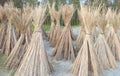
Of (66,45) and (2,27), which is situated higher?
(2,27)

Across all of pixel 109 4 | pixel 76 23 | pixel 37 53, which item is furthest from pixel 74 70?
pixel 109 4

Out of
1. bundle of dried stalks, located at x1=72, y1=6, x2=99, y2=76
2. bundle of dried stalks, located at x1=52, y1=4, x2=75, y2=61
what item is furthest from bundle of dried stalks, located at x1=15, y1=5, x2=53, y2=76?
bundle of dried stalks, located at x1=52, y1=4, x2=75, y2=61

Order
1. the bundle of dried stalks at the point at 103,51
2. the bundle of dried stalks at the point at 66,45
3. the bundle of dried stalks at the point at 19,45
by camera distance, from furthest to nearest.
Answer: the bundle of dried stalks at the point at 66,45 → the bundle of dried stalks at the point at 103,51 → the bundle of dried stalks at the point at 19,45

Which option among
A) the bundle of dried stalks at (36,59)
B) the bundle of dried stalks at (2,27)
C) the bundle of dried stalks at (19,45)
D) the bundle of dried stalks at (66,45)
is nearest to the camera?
the bundle of dried stalks at (36,59)

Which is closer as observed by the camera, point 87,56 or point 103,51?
point 87,56

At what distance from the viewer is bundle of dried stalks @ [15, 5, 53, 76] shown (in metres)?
3.57

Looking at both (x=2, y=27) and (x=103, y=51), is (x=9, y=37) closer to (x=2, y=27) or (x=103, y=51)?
(x=2, y=27)

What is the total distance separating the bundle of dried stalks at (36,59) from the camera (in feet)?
11.7

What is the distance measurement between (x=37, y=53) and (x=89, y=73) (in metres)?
0.76

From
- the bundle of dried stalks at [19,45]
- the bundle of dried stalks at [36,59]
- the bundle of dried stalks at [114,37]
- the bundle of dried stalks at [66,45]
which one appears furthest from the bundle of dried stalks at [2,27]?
the bundle of dried stalks at [114,37]

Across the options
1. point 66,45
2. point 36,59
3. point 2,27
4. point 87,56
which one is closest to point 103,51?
point 66,45

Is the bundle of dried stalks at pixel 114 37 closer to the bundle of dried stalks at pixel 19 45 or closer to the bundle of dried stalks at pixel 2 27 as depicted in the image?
the bundle of dried stalks at pixel 19 45

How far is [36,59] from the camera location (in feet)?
11.8

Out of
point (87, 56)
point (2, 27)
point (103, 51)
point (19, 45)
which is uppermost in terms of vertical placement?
point (2, 27)
